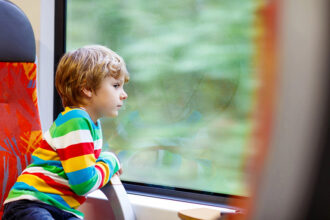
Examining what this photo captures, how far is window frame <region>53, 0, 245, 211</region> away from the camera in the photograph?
4.92 feet

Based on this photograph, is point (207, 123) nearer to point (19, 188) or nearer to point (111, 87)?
point (111, 87)

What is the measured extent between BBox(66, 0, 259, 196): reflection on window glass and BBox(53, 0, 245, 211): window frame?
21 mm

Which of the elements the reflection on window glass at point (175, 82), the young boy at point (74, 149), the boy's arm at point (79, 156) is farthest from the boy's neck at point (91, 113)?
the reflection on window glass at point (175, 82)

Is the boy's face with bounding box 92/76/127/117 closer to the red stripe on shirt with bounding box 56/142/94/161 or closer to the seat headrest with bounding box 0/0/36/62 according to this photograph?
the red stripe on shirt with bounding box 56/142/94/161

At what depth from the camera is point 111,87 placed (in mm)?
1262

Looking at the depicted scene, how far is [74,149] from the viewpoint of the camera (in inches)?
44.1

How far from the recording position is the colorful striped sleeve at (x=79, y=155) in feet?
3.65

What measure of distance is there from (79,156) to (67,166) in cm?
5

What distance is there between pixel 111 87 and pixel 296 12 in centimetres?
111

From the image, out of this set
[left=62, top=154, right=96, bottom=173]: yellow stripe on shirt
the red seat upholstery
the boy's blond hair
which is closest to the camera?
[left=62, top=154, right=96, bottom=173]: yellow stripe on shirt

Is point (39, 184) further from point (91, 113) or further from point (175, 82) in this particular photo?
point (175, 82)

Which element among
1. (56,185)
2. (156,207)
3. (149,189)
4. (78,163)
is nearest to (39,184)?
(56,185)

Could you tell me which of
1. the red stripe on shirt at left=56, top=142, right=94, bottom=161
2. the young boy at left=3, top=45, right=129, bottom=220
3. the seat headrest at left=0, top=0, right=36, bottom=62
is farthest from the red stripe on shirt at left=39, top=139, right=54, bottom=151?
the seat headrest at left=0, top=0, right=36, bottom=62

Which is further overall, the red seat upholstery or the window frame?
the window frame
